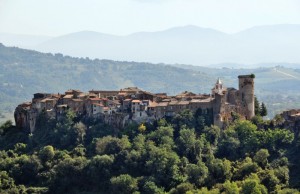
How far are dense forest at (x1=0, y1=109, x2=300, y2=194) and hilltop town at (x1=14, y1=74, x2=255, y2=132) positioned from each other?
75 centimetres

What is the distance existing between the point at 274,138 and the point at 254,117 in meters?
4.32

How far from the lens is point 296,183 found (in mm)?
44812

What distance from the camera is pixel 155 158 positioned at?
4844 cm

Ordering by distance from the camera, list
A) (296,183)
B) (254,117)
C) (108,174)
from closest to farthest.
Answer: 1. (296,183)
2. (108,174)
3. (254,117)

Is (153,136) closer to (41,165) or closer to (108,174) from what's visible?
(108,174)

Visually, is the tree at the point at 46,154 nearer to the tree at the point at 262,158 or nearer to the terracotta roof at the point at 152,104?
the terracotta roof at the point at 152,104

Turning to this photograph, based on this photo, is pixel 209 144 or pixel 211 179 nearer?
pixel 211 179

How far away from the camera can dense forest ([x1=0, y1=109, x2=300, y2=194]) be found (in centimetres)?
4631

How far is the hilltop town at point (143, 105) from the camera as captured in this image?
53312 millimetres

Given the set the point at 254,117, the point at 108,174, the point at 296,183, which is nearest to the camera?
the point at 296,183

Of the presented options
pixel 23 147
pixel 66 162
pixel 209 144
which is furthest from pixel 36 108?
pixel 209 144

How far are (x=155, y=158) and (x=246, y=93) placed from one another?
10521 mm

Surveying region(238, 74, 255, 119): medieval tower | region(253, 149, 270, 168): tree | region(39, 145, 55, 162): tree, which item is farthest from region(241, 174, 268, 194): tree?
region(39, 145, 55, 162): tree

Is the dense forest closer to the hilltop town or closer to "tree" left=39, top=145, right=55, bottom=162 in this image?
"tree" left=39, top=145, right=55, bottom=162
